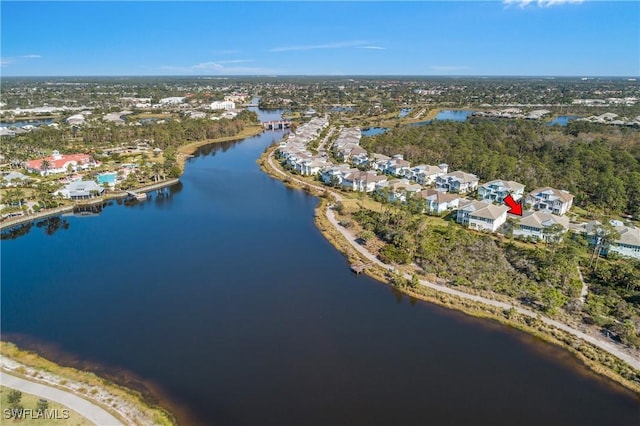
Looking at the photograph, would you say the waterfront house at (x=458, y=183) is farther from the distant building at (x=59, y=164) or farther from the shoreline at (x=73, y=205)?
the distant building at (x=59, y=164)

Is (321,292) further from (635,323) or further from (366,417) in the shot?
(635,323)

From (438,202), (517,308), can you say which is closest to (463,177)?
(438,202)

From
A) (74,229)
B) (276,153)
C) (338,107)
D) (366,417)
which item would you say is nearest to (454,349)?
(366,417)

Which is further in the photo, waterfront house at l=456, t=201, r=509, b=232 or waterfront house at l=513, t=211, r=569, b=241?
waterfront house at l=456, t=201, r=509, b=232

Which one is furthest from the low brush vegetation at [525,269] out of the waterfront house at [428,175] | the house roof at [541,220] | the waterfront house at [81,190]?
the waterfront house at [81,190]

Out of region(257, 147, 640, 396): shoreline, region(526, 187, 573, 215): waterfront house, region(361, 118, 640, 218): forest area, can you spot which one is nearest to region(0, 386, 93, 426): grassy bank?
region(257, 147, 640, 396): shoreline

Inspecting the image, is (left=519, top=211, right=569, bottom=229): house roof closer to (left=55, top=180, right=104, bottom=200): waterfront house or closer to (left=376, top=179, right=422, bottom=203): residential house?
(left=376, top=179, right=422, bottom=203): residential house
